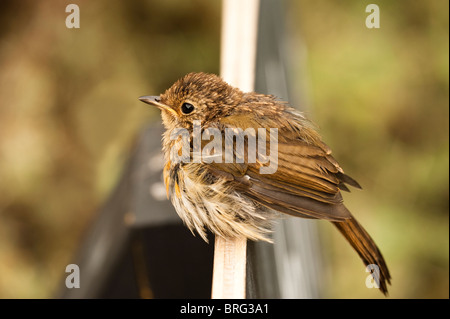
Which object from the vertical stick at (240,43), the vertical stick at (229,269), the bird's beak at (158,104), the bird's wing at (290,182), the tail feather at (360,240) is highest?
the vertical stick at (240,43)

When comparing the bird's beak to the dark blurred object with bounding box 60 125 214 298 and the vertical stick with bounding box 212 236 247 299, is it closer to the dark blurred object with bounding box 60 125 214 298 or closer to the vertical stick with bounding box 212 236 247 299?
the dark blurred object with bounding box 60 125 214 298

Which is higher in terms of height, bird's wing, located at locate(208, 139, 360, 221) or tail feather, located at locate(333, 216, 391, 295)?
bird's wing, located at locate(208, 139, 360, 221)

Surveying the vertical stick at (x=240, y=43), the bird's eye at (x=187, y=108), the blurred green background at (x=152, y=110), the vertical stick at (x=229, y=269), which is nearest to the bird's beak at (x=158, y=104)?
the bird's eye at (x=187, y=108)

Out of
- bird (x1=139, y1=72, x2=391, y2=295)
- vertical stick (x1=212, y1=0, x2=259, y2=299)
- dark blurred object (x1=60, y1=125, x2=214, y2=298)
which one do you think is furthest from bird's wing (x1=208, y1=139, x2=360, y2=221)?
vertical stick (x1=212, y1=0, x2=259, y2=299)

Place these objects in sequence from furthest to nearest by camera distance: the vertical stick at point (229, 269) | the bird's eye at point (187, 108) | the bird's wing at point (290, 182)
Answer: the bird's eye at point (187, 108)
the bird's wing at point (290, 182)
the vertical stick at point (229, 269)

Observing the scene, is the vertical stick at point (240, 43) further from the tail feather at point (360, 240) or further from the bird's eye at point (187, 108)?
the tail feather at point (360, 240)

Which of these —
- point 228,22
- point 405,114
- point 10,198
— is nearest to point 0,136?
point 10,198

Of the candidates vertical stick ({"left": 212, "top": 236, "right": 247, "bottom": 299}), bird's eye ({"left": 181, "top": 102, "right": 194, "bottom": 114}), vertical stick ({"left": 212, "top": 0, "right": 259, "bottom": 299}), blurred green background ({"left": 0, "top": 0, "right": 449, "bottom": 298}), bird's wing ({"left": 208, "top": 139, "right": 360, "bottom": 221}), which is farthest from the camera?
blurred green background ({"left": 0, "top": 0, "right": 449, "bottom": 298})

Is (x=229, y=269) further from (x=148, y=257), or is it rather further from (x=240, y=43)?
(x=240, y=43)
